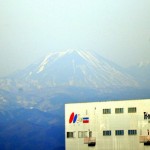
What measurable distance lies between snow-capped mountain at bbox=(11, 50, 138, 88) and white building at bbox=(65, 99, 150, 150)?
0.76ft

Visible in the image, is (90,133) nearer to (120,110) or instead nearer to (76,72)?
(120,110)

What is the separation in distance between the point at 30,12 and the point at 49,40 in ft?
1.31

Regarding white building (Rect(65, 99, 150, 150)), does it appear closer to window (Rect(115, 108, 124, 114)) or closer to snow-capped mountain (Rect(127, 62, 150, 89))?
window (Rect(115, 108, 124, 114))

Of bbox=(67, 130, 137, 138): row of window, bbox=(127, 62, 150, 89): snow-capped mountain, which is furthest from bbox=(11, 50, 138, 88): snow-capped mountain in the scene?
bbox=(67, 130, 137, 138): row of window

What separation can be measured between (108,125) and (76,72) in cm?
Result: 62

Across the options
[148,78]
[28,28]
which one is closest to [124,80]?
[148,78]

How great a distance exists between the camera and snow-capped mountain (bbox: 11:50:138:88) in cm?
299

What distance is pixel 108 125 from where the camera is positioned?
9.22 feet

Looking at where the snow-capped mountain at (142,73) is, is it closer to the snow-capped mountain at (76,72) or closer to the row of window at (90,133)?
the snow-capped mountain at (76,72)

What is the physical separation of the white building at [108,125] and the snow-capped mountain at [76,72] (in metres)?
0.23

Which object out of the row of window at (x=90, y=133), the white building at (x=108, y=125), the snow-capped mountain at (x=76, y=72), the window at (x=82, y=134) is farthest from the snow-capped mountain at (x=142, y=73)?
the window at (x=82, y=134)

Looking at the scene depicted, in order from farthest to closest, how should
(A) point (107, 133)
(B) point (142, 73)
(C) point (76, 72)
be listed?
(C) point (76, 72), (B) point (142, 73), (A) point (107, 133)

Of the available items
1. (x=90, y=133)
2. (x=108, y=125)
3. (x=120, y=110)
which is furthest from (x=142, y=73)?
(x=90, y=133)

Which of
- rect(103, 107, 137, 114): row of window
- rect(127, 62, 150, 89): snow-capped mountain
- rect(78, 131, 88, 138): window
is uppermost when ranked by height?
rect(127, 62, 150, 89): snow-capped mountain
